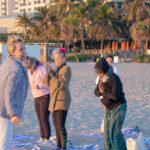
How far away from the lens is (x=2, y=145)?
4.12 metres

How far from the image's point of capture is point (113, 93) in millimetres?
4957

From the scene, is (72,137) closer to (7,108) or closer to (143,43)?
(7,108)

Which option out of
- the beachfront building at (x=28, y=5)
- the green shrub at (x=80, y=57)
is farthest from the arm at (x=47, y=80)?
the beachfront building at (x=28, y=5)

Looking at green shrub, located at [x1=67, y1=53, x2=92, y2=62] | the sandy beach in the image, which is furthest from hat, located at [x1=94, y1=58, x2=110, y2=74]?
green shrub, located at [x1=67, y1=53, x2=92, y2=62]

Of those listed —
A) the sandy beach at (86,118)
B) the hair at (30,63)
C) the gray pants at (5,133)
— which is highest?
the hair at (30,63)

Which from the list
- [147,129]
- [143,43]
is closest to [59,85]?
[147,129]

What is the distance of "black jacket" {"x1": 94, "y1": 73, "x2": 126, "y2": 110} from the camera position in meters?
4.96

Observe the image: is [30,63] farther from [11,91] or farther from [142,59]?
[142,59]

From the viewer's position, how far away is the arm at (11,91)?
156 inches

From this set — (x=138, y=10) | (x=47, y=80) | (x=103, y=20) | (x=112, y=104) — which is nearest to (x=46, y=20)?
(x=103, y=20)

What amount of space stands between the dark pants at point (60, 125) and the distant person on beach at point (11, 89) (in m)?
1.87

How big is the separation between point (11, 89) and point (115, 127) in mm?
1603

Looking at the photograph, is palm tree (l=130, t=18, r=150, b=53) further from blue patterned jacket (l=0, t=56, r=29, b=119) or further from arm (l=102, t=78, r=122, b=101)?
blue patterned jacket (l=0, t=56, r=29, b=119)

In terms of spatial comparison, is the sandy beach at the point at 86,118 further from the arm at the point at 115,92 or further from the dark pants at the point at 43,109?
the arm at the point at 115,92
